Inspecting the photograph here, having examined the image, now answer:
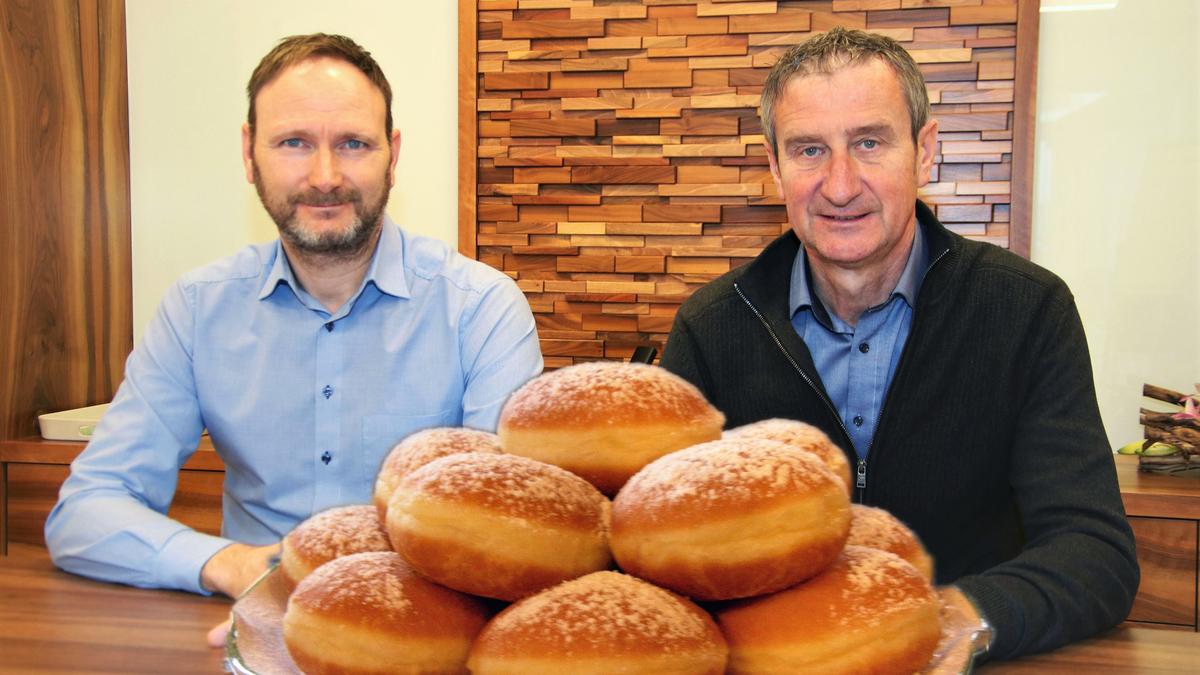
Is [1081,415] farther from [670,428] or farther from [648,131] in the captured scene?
[648,131]

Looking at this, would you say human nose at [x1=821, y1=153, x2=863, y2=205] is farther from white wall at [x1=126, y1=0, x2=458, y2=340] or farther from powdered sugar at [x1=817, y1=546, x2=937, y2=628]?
white wall at [x1=126, y1=0, x2=458, y2=340]

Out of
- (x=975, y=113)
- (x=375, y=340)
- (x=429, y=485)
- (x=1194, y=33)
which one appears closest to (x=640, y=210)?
(x=975, y=113)

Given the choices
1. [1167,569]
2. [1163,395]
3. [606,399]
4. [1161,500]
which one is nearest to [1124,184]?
[1163,395]

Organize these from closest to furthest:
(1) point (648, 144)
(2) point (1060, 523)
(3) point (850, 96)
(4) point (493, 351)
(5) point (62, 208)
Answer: (2) point (1060, 523)
(3) point (850, 96)
(4) point (493, 351)
(1) point (648, 144)
(5) point (62, 208)

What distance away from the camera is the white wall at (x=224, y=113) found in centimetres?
271

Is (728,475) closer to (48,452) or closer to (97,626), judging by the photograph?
(97,626)

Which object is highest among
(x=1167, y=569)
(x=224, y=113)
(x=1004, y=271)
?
(x=224, y=113)

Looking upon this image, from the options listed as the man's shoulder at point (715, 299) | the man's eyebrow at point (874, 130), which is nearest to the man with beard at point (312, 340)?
the man's shoulder at point (715, 299)

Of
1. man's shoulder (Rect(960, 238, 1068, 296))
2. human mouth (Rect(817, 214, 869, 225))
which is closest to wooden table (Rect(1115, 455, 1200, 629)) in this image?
man's shoulder (Rect(960, 238, 1068, 296))

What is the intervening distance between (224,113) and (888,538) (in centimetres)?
268

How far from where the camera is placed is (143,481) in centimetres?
148

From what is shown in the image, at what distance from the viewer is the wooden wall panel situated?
253 centimetres

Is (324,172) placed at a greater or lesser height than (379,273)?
greater

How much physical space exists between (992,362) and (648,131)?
1487mm
